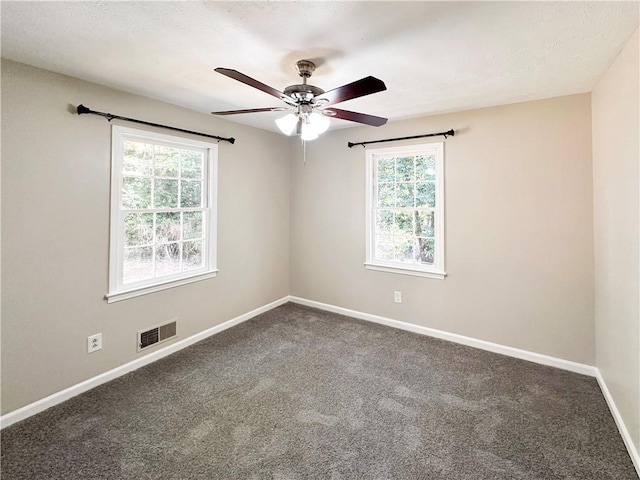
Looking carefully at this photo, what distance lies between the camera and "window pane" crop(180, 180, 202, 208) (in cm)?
319

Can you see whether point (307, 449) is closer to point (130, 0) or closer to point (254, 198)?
point (130, 0)

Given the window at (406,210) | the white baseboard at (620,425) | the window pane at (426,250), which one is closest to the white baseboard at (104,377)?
the window at (406,210)

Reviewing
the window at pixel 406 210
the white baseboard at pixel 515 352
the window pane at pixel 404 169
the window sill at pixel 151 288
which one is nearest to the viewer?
the white baseboard at pixel 515 352

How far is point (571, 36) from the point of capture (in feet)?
5.78

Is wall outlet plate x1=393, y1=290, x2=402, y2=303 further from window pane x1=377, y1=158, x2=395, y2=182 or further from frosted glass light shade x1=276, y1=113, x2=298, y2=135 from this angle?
frosted glass light shade x1=276, y1=113, x2=298, y2=135

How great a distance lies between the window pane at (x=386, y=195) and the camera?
3.69 metres

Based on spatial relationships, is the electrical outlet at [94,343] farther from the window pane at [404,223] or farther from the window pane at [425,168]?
the window pane at [425,168]

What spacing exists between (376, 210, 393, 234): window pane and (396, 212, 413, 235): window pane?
0.28 feet

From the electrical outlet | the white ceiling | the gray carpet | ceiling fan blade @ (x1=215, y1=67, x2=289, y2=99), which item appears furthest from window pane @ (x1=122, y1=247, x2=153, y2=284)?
ceiling fan blade @ (x1=215, y1=67, x2=289, y2=99)

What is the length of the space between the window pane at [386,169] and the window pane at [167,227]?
7.64 ft

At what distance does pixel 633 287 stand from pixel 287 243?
357cm

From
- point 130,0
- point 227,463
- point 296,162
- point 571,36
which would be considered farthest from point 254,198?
point 571,36

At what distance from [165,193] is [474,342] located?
3.45m

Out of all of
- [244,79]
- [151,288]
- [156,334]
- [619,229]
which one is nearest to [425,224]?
[619,229]
